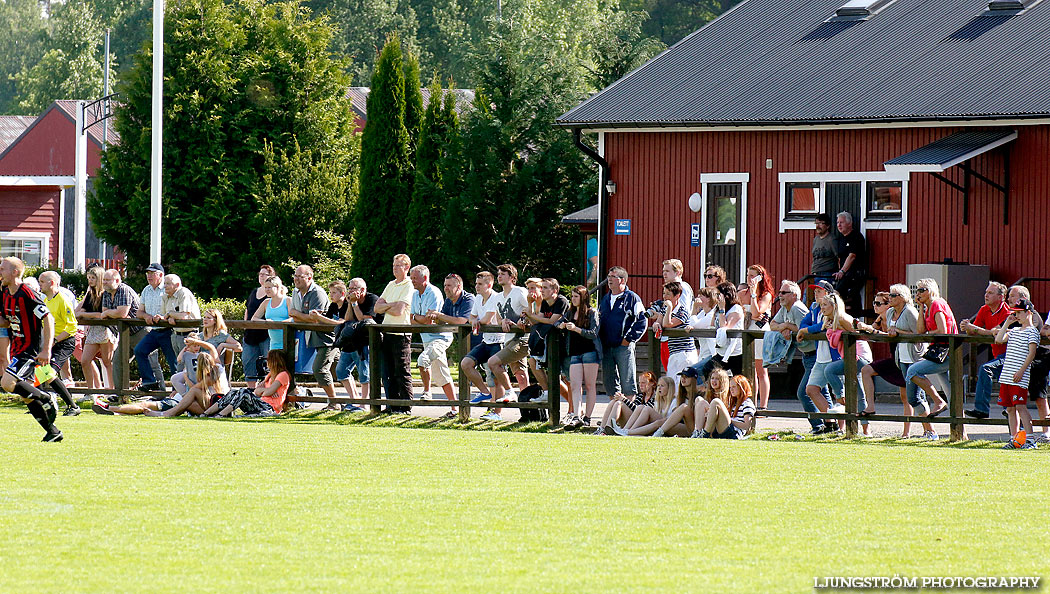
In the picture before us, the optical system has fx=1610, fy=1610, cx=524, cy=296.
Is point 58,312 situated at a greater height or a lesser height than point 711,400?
greater

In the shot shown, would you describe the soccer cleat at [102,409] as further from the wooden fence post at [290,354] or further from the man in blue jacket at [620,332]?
the man in blue jacket at [620,332]

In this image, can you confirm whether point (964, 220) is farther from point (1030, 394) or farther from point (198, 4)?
point (198, 4)

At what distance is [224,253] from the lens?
1473 inches

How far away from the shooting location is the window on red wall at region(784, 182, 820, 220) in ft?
82.9

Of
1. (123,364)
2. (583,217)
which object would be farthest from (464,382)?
(583,217)

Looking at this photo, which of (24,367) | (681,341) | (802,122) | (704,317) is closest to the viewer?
(24,367)

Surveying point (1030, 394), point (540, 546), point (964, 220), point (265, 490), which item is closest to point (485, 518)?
point (540, 546)

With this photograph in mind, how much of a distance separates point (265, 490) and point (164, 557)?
2.77 meters

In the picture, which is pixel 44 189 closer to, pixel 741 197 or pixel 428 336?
pixel 741 197

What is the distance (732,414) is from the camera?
16.2 meters

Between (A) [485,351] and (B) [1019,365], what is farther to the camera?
(A) [485,351]

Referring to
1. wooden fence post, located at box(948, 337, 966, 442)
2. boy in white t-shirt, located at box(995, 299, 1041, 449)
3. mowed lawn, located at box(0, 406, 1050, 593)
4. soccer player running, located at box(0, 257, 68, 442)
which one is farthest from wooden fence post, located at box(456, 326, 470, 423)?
boy in white t-shirt, located at box(995, 299, 1041, 449)

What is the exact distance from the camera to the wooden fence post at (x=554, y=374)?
17.2 meters

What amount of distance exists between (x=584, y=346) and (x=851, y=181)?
894 centimetres
